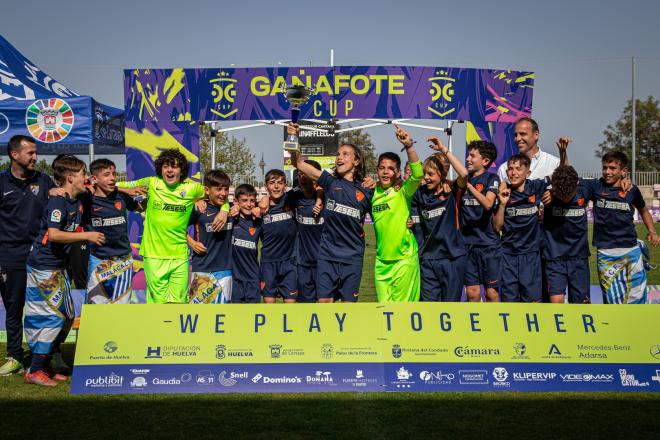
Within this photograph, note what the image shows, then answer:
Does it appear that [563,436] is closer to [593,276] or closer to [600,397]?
[600,397]

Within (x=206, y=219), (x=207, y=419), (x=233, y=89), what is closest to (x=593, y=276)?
(x=233, y=89)

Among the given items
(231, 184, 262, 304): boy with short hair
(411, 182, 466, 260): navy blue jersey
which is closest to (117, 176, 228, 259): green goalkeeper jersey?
(231, 184, 262, 304): boy with short hair

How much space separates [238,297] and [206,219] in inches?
41.6

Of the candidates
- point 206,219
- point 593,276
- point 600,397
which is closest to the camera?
point 600,397

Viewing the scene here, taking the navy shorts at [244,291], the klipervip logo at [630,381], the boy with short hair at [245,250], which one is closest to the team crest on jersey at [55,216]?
the boy with short hair at [245,250]

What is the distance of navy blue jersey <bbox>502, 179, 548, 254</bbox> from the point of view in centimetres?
681

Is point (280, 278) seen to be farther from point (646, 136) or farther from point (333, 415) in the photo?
point (646, 136)

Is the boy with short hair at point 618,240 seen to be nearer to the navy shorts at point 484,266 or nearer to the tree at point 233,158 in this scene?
the navy shorts at point 484,266

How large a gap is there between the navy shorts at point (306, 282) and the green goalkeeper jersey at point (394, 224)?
1156 mm

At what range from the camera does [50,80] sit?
51.5ft

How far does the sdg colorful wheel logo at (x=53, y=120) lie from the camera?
13977 mm

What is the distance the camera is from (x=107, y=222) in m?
6.60

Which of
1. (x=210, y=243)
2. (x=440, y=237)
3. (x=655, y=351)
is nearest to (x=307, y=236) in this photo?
(x=210, y=243)

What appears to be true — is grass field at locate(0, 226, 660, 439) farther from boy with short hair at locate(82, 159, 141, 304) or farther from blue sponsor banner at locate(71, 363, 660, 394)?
boy with short hair at locate(82, 159, 141, 304)
